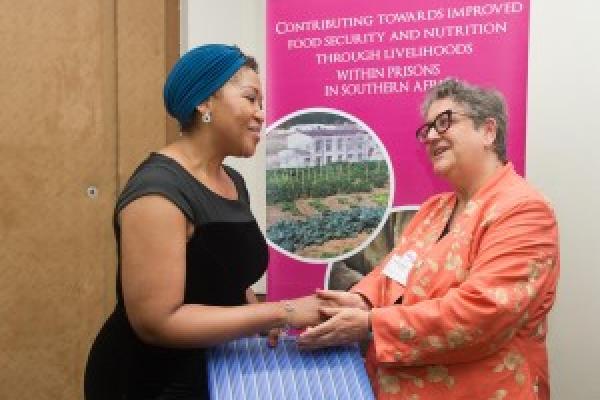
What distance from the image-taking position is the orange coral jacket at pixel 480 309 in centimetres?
157

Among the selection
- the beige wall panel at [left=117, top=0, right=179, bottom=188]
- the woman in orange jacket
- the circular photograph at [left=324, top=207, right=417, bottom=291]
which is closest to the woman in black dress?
the woman in orange jacket

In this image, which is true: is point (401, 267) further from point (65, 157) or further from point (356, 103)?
point (65, 157)

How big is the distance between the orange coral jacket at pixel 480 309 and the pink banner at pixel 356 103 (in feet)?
1.97

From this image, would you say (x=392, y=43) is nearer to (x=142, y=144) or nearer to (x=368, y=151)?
(x=368, y=151)

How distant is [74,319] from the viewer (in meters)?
2.62

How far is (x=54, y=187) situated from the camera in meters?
2.58

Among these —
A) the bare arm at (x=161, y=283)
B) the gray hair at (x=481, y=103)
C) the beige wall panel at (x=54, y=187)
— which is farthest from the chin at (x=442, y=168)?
the beige wall panel at (x=54, y=187)

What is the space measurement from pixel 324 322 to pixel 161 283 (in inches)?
18.8

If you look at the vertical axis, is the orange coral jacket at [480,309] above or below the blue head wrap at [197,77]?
below

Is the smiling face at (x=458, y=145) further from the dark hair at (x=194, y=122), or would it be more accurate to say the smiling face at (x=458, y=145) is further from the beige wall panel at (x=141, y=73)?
the beige wall panel at (x=141, y=73)

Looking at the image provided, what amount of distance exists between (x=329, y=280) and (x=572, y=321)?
0.90 metres

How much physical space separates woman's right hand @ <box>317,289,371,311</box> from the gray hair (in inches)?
23.0

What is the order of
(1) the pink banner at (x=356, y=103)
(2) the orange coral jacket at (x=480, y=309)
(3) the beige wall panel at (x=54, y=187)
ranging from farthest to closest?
(3) the beige wall panel at (x=54, y=187) < (1) the pink banner at (x=356, y=103) < (2) the orange coral jacket at (x=480, y=309)

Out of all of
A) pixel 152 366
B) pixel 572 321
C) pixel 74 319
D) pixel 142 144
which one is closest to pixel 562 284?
pixel 572 321
